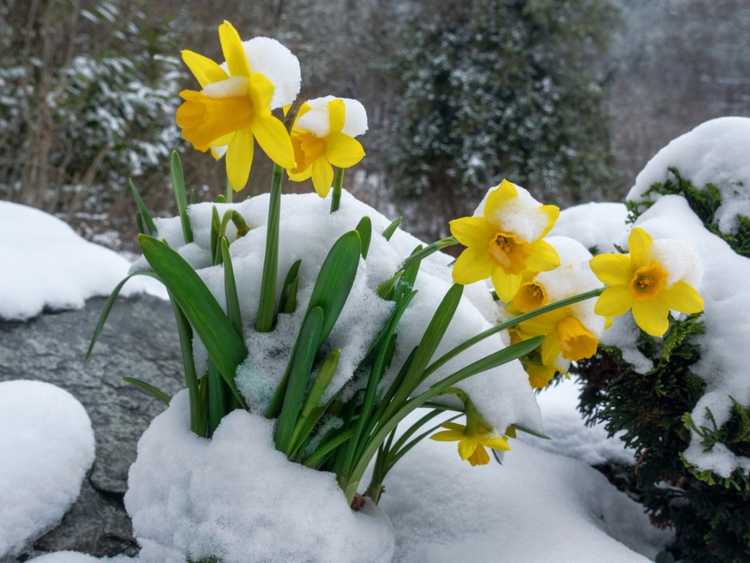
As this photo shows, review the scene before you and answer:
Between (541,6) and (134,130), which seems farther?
(541,6)

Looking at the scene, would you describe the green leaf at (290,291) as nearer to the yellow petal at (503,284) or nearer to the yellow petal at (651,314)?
the yellow petal at (503,284)

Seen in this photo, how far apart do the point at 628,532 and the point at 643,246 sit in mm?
891

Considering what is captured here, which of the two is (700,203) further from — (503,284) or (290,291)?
(290,291)

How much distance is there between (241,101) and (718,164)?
1025 mm

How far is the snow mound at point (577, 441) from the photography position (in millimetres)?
1535

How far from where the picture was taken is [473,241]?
74cm

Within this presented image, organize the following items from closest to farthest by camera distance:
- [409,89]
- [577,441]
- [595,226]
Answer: [595,226]
[577,441]
[409,89]

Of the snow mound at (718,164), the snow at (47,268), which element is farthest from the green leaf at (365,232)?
the snow at (47,268)

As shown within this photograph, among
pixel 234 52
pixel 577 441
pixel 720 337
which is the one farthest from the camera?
pixel 577 441

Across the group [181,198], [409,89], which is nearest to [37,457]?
[181,198]

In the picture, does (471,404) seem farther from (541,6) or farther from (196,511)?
(541,6)

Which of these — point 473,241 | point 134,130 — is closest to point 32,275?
point 473,241

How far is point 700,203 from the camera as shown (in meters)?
1.25

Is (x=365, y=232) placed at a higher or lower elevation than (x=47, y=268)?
higher
